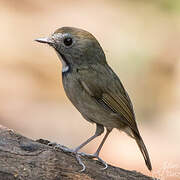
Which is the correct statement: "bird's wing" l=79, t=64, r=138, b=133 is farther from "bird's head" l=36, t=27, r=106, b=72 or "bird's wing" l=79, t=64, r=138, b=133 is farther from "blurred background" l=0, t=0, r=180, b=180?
"blurred background" l=0, t=0, r=180, b=180

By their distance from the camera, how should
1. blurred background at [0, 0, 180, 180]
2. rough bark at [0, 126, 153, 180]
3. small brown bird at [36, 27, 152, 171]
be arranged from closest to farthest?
rough bark at [0, 126, 153, 180] → small brown bird at [36, 27, 152, 171] → blurred background at [0, 0, 180, 180]

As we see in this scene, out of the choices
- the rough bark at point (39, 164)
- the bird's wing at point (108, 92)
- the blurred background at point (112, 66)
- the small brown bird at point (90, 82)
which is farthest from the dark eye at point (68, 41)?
the blurred background at point (112, 66)

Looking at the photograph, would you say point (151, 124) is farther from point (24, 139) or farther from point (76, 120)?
point (24, 139)

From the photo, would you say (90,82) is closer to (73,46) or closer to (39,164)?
(73,46)

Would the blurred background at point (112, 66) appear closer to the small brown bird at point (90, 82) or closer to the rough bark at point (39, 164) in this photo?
the small brown bird at point (90, 82)

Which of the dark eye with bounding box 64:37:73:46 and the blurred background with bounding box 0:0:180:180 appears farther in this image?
the blurred background with bounding box 0:0:180:180

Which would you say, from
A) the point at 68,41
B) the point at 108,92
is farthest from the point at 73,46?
the point at 108,92

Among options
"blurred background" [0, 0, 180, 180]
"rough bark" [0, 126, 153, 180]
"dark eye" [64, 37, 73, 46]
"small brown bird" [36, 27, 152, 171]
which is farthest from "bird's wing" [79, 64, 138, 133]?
"blurred background" [0, 0, 180, 180]
